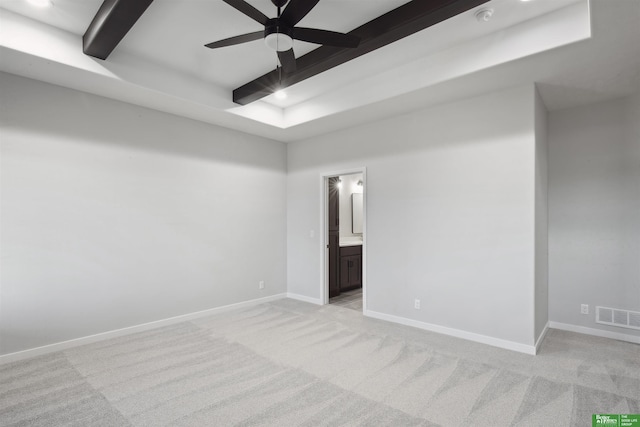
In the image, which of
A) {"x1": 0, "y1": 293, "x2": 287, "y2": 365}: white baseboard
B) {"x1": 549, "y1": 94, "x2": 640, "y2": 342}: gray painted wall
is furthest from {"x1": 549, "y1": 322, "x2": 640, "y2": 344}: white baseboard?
{"x1": 0, "y1": 293, "x2": 287, "y2": 365}: white baseboard

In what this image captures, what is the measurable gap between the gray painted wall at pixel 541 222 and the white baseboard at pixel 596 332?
0.47ft

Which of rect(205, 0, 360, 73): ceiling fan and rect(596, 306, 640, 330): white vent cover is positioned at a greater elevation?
rect(205, 0, 360, 73): ceiling fan

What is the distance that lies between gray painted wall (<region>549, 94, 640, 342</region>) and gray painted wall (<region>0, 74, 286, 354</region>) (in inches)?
159

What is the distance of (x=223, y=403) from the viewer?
2.40 metres

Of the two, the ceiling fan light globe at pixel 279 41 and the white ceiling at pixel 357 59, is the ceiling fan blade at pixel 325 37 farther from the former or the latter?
→ the white ceiling at pixel 357 59

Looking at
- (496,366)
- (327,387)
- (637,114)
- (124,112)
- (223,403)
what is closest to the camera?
(223,403)

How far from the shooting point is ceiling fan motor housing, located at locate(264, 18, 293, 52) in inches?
88.8

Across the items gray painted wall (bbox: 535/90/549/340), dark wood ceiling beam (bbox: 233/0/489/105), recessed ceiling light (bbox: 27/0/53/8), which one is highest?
recessed ceiling light (bbox: 27/0/53/8)

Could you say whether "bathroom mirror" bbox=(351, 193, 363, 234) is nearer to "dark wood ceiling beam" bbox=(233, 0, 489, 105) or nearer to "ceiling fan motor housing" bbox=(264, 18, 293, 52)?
"dark wood ceiling beam" bbox=(233, 0, 489, 105)

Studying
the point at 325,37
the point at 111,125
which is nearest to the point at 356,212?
the point at 111,125

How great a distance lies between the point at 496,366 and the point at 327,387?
156 centimetres

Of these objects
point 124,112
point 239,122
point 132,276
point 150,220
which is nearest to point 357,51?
point 239,122

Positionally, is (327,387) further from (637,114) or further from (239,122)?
(637,114)

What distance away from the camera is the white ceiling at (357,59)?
257 centimetres
